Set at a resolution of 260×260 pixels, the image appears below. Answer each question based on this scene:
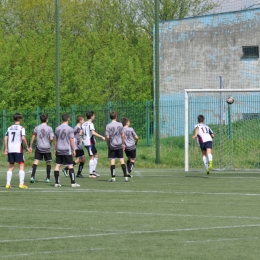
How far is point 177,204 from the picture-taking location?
17344 millimetres

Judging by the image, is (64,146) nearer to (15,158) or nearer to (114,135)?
(15,158)

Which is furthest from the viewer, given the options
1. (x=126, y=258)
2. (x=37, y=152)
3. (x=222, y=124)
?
(x=222, y=124)

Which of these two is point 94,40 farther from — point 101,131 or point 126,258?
point 126,258

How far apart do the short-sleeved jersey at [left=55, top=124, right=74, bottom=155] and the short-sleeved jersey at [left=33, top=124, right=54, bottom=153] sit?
1898 millimetres

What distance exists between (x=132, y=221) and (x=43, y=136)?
418 inches

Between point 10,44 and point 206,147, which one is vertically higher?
point 10,44

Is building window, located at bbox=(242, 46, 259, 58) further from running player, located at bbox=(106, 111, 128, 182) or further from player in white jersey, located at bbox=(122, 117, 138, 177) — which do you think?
running player, located at bbox=(106, 111, 128, 182)

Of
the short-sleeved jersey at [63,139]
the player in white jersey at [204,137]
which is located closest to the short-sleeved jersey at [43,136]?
the short-sleeved jersey at [63,139]

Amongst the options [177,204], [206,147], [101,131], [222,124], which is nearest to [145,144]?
[101,131]

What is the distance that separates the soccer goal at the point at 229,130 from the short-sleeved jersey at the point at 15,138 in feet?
28.8

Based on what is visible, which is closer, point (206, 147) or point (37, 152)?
point (37, 152)

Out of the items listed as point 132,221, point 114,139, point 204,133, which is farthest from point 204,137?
point 132,221

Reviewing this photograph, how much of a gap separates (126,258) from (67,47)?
41752 mm

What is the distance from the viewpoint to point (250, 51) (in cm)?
4681
